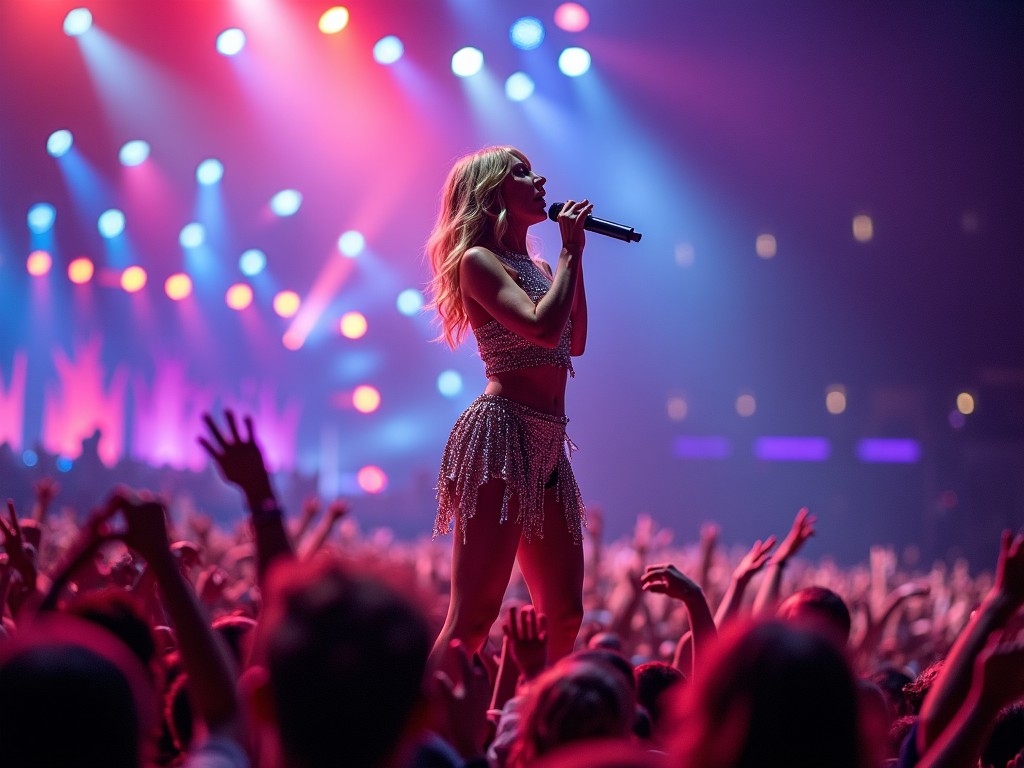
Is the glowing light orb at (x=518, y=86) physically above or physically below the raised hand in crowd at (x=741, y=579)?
above

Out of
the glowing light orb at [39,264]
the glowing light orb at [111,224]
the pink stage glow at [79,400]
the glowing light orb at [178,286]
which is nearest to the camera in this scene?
the glowing light orb at [39,264]

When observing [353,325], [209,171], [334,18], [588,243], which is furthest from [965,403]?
[209,171]

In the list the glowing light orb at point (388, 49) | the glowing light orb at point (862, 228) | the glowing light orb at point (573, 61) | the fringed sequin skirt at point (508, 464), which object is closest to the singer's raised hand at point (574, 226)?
the fringed sequin skirt at point (508, 464)

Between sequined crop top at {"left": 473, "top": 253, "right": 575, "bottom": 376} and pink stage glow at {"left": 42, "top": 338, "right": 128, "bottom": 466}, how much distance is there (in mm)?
15232

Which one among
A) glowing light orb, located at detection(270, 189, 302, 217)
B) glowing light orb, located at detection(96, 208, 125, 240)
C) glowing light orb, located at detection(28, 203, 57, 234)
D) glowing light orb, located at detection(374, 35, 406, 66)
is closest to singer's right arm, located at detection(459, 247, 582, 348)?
glowing light orb, located at detection(374, 35, 406, 66)

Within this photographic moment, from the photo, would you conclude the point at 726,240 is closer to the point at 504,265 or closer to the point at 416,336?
the point at 416,336

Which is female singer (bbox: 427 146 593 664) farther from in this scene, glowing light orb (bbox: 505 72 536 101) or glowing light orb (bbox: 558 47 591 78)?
glowing light orb (bbox: 505 72 536 101)

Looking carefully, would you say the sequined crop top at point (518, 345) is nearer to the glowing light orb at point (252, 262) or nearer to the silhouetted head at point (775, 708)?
the silhouetted head at point (775, 708)

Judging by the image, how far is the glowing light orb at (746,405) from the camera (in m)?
21.8

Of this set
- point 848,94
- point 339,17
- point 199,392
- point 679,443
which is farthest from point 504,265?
point 679,443

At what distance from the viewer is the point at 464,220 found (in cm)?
313

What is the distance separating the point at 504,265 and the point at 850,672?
196 cm

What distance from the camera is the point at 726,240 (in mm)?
19781

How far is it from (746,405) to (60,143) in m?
14.1
